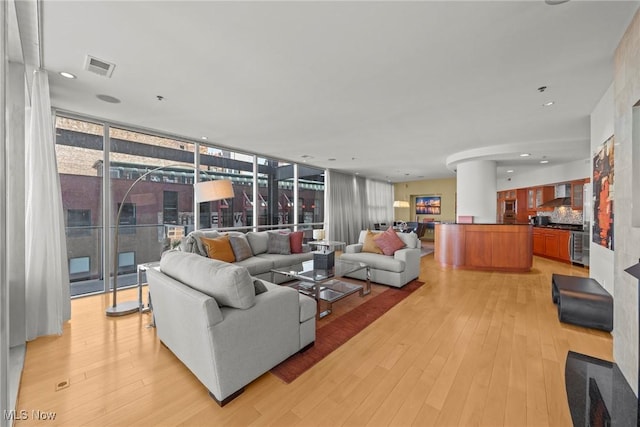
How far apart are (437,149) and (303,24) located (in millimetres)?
4514

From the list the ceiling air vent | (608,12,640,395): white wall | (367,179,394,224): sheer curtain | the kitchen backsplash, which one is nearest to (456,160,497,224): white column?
the kitchen backsplash

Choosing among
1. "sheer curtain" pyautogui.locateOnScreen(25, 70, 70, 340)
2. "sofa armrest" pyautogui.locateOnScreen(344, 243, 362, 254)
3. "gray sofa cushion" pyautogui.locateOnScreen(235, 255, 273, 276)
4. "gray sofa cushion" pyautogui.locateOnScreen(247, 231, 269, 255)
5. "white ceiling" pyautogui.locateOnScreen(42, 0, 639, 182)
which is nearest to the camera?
"white ceiling" pyautogui.locateOnScreen(42, 0, 639, 182)

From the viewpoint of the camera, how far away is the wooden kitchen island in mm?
5047

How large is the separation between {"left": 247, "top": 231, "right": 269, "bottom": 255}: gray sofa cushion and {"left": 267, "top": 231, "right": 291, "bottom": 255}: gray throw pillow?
73 millimetres

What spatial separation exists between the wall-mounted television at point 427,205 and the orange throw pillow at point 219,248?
29.2 feet

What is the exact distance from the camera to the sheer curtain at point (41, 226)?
2.48m

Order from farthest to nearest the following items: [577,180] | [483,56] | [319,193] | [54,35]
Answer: [319,193]
[577,180]
[483,56]
[54,35]

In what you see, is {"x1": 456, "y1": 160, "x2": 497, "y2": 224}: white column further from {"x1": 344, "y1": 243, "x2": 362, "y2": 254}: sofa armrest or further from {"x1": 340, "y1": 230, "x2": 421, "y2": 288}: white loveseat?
{"x1": 344, "y1": 243, "x2": 362, "y2": 254}: sofa armrest

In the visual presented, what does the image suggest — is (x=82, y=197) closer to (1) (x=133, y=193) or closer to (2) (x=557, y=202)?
(1) (x=133, y=193)

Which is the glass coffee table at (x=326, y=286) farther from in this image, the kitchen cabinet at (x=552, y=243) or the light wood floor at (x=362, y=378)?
the kitchen cabinet at (x=552, y=243)

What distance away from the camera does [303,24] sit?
182 centimetres

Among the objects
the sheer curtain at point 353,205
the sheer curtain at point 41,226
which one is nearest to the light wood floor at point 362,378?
the sheer curtain at point 41,226

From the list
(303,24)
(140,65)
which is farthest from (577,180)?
(140,65)

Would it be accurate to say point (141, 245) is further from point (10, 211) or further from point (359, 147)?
point (359, 147)
